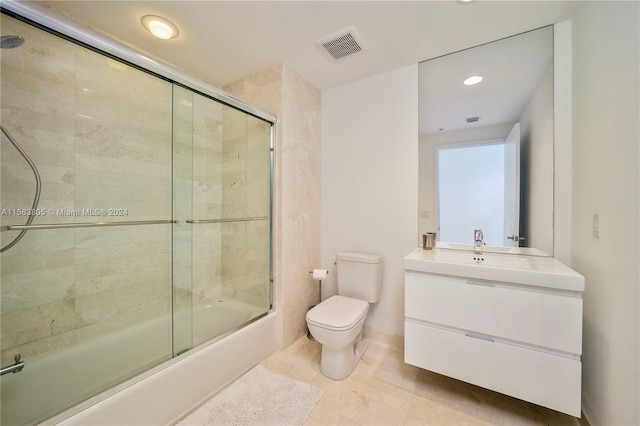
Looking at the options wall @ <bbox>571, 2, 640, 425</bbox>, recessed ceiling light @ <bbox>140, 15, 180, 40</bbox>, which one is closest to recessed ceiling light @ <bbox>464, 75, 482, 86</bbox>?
wall @ <bbox>571, 2, 640, 425</bbox>

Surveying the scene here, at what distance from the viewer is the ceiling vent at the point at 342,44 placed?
158 centimetres

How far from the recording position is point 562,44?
151cm

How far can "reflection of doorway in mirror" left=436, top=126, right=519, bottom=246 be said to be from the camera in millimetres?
1683

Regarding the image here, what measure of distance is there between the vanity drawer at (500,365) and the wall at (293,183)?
95cm

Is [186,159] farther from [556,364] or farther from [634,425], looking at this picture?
[634,425]

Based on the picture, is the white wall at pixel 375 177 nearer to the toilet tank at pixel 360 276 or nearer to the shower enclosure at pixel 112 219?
the toilet tank at pixel 360 276

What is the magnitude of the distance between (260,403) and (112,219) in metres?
1.54

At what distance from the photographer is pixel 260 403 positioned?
1386 mm

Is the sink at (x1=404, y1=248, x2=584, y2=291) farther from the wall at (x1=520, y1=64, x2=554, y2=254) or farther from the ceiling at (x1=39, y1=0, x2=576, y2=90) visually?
the ceiling at (x1=39, y1=0, x2=576, y2=90)

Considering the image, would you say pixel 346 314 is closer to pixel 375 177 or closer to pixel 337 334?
pixel 337 334

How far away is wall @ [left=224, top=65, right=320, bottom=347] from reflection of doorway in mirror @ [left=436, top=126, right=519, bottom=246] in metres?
1.10

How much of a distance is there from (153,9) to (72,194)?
1215 millimetres

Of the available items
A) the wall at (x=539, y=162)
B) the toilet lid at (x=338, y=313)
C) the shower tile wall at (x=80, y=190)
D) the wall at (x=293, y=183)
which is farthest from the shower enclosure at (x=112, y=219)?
the wall at (x=539, y=162)

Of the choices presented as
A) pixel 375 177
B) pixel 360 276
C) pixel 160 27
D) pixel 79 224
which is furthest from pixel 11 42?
pixel 360 276
